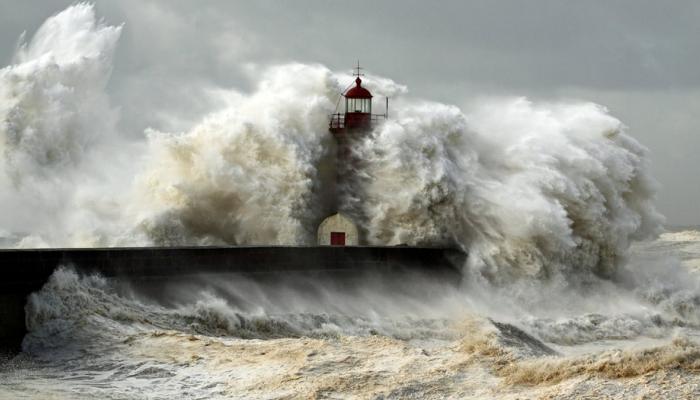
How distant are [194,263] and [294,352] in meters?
3.28

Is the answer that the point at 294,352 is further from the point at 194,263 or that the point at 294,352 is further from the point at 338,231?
the point at 338,231

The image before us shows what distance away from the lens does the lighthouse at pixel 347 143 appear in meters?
17.5

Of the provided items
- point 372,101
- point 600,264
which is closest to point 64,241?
point 372,101

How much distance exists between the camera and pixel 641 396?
7.16 metres

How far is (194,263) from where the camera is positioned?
12.3m

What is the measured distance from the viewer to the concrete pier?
1018 centimetres

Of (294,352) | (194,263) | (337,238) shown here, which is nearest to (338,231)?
(337,238)

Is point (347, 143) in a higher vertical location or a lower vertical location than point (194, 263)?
higher

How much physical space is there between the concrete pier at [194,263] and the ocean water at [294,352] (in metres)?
0.15

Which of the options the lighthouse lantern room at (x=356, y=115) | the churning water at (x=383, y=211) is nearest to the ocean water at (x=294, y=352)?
the churning water at (x=383, y=211)

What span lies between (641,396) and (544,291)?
10.2 meters

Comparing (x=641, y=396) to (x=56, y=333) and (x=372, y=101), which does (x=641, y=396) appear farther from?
(x=372, y=101)

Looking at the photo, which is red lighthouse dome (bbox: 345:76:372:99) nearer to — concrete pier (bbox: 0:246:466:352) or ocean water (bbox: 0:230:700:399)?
concrete pier (bbox: 0:246:466:352)

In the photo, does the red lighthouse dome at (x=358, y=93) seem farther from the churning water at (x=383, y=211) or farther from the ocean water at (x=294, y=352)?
the ocean water at (x=294, y=352)
